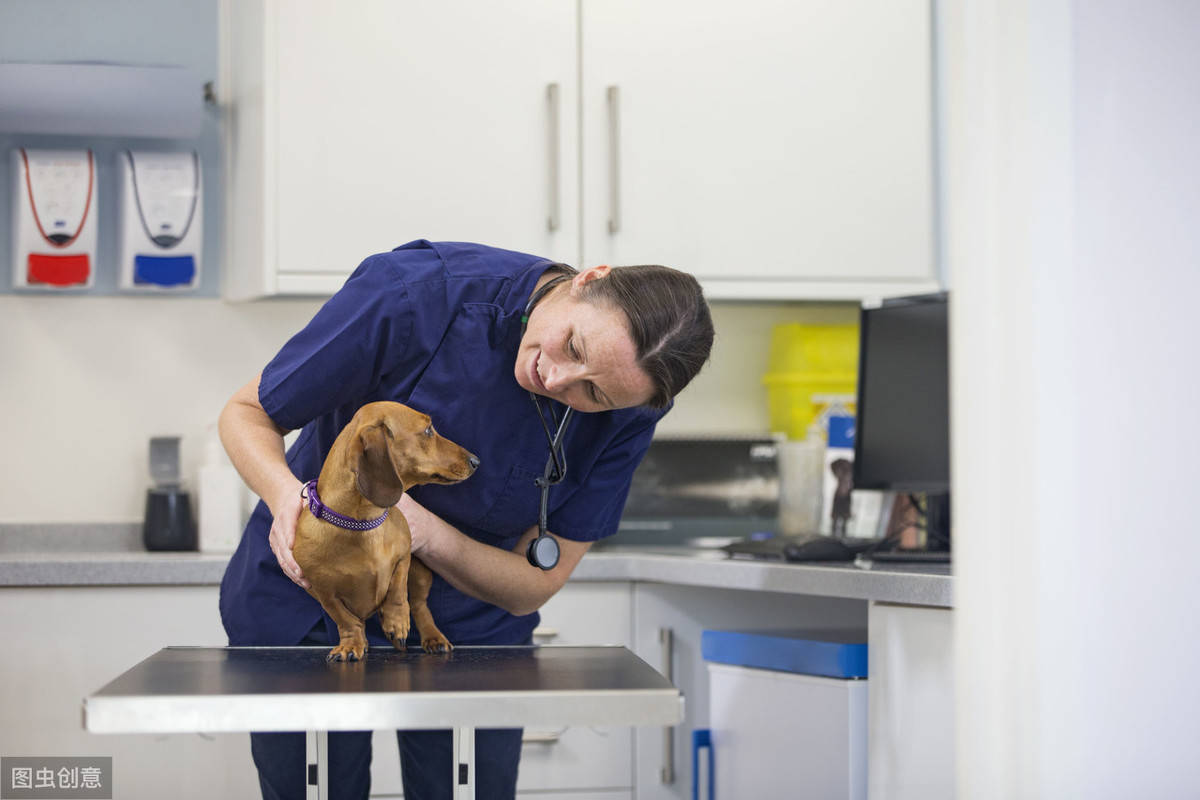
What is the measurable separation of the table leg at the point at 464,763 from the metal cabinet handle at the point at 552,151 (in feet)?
4.16

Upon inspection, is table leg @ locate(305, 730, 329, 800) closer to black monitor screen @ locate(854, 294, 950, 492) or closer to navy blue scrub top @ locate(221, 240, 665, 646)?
navy blue scrub top @ locate(221, 240, 665, 646)

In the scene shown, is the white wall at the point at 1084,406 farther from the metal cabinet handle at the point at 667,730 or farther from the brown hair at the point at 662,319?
the metal cabinet handle at the point at 667,730

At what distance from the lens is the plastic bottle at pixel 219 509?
7.45 feet

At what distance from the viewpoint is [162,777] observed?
2.00 metres

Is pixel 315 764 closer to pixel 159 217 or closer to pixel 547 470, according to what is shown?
pixel 547 470

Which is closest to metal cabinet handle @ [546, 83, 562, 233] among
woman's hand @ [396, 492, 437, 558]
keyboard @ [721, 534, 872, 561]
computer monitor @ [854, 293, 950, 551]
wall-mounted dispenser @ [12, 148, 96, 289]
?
computer monitor @ [854, 293, 950, 551]

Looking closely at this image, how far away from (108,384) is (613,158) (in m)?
1.08

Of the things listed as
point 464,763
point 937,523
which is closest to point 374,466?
point 464,763

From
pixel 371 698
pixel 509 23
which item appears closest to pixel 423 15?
pixel 509 23

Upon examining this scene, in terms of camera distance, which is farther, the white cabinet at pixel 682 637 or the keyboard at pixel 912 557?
the white cabinet at pixel 682 637

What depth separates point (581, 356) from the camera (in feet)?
3.86

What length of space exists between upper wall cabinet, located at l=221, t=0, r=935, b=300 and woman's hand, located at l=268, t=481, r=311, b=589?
1069 mm

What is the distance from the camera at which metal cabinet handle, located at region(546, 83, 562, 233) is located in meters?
2.26

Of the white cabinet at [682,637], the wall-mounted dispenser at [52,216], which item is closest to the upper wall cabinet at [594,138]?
the wall-mounted dispenser at [52,216]
